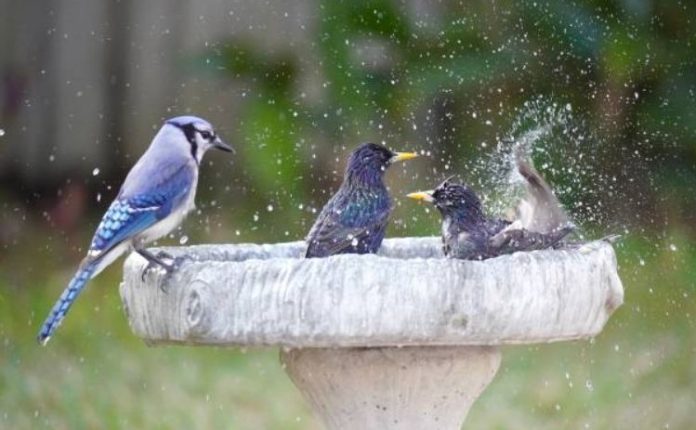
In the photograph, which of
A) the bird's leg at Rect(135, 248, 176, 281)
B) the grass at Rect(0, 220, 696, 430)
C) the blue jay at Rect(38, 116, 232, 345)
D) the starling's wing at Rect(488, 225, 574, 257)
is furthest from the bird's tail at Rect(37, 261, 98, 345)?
the grass at Rect(0, 220, 696, 430)

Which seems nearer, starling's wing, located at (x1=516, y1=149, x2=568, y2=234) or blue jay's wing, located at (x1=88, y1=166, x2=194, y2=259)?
blue jay's wing, located at (x1=88, y1=166, x2=194, y2=259)

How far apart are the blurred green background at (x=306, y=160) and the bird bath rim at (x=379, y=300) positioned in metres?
1.95

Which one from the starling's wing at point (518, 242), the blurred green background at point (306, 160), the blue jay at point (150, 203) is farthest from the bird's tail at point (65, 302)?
the blurred green background at point (306, 160)

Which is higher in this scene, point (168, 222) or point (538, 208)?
point (168, 222)

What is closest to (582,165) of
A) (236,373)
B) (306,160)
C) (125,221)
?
(306,160)

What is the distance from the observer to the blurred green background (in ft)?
18.1

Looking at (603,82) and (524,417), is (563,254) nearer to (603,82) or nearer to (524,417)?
(603,82)

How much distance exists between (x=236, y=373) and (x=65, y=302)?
328 cm

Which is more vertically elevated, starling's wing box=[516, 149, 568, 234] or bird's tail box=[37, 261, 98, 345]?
bird's tail box=[37, 261, 98, 345]

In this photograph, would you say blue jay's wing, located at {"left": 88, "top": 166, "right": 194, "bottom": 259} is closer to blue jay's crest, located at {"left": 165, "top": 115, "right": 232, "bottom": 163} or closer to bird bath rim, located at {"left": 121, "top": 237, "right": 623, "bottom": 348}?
blue jay's crest, located at {"left": 165, "top": 115, "right": 232, "bottom": 163}

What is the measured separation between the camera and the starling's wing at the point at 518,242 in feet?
11.8

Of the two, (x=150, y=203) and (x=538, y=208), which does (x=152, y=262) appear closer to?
(x=150, y=203)

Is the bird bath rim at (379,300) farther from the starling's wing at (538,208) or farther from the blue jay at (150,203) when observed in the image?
the starling's wing at (538,208)

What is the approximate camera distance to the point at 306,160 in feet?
20.2
